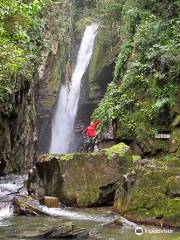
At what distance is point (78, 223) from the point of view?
8.86m

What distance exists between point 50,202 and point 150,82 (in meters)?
7.26

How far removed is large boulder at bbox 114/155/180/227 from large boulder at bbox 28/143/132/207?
1.37m

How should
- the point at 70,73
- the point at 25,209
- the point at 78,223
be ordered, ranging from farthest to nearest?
the point at 70,73 → the point at 25,209 → the point at 78,223

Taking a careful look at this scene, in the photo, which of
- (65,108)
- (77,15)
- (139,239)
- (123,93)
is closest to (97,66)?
(65,108)

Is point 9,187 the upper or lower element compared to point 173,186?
lower

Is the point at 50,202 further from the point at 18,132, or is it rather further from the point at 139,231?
the point at 18,132

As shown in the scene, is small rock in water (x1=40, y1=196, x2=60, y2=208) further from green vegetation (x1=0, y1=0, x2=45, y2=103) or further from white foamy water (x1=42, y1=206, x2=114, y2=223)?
green vegetation (x1=0, y1=0, x2=45, y2=103)

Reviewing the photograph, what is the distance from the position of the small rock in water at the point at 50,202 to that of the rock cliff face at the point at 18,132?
6890 mm

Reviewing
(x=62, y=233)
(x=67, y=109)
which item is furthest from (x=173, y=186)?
(x=67, y=109)

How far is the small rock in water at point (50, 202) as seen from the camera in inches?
435

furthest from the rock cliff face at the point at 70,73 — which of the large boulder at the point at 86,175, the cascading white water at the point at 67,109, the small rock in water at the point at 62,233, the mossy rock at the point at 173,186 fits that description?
the small rock in water at the point at 62,233

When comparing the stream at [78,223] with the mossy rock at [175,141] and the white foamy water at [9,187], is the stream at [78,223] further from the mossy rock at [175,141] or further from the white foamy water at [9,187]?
the mossy rock at [175,141]

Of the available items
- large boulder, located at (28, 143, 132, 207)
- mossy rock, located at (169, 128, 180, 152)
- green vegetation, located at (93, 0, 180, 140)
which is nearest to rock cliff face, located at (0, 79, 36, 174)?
green vegetation, located at (93, 0, 180, 140)

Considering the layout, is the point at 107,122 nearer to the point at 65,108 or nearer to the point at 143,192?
the point at 143,192
